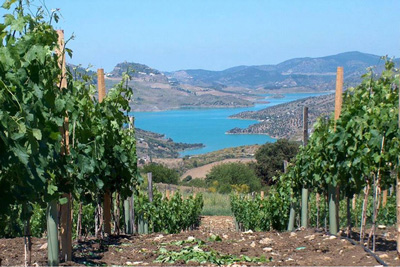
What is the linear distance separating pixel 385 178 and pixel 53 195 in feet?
13.4

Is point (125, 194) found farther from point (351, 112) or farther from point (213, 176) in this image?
point (213, 176)

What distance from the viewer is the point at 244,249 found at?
6543 millimetres

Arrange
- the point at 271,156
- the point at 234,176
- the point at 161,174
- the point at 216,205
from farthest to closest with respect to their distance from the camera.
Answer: the point at 271,156, the point at 234,176, the point at 161,174, the point at 216,205

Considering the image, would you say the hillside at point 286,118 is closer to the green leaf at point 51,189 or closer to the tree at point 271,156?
the tree at point 271,156

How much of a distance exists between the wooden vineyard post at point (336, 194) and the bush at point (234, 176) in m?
26.1

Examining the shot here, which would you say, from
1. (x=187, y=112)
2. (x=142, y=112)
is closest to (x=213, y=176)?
(x=142, y=112)

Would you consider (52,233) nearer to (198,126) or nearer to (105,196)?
(105,196)

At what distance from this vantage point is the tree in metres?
35.7

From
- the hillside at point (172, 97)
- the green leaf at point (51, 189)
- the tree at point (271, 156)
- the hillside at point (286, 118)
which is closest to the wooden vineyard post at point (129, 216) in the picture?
the green leaf at point (51, 189)

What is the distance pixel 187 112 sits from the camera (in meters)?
175

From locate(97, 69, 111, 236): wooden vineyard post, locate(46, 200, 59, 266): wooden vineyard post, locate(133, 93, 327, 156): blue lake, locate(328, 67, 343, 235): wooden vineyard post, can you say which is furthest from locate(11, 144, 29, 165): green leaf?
locate(133, 93, 327, 156): blue lake

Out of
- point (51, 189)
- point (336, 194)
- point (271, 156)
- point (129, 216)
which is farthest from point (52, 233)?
point (271, 156)

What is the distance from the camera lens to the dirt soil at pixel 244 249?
221 inches

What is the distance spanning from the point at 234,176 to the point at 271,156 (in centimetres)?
271
